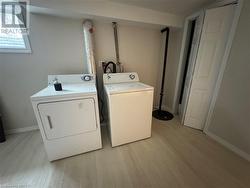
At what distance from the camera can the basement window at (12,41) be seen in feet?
5.66

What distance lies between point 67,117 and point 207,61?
2.38 metres

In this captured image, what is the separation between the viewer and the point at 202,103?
2.06 m

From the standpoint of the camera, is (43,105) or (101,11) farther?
(101,11)

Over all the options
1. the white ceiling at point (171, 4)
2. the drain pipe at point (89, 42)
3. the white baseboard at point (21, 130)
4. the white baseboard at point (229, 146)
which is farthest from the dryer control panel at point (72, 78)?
the white baseboard at point (229, 146)

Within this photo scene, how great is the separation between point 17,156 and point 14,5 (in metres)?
2.22

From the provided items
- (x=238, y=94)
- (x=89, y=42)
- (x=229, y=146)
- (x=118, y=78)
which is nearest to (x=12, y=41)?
(x=89, y=42)

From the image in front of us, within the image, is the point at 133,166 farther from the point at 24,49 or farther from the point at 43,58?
the point at 24,49

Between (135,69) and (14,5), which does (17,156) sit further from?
(135,69)

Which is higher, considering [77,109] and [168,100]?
[77,109]

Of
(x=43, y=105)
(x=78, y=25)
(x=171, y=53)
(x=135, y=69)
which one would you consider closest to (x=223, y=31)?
(x=171, y=53)

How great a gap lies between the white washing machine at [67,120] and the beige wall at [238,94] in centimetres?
201

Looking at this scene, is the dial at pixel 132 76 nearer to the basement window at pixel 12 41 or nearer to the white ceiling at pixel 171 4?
the white ceiling at pixel 171 4

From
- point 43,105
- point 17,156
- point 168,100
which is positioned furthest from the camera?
point 168,100

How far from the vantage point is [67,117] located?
1.41 m
